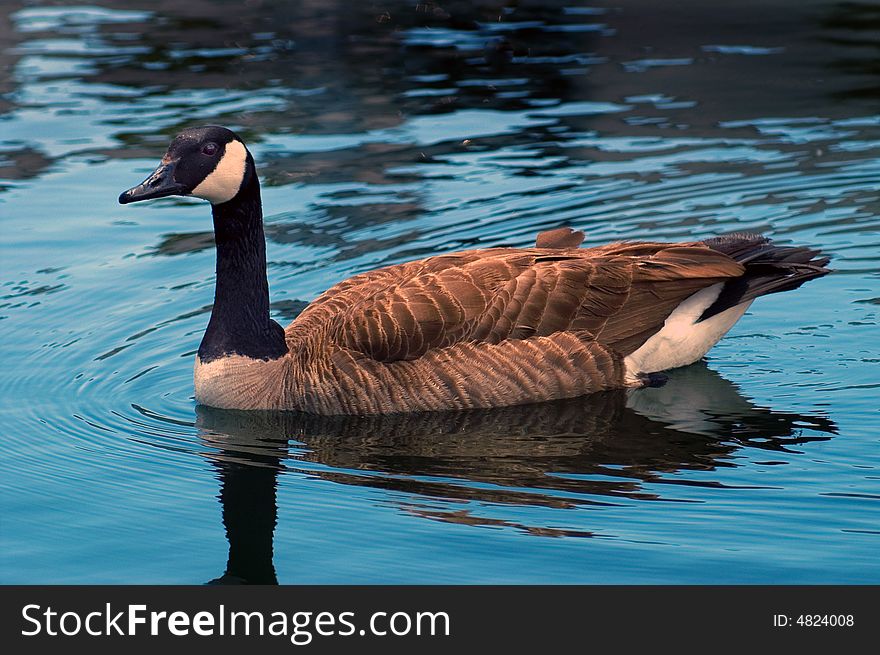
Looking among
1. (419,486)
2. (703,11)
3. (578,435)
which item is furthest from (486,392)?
(703,11)

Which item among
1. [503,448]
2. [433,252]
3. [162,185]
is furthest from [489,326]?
[433,252]

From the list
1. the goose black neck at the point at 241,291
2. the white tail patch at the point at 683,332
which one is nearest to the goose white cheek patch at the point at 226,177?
the goose black neck at the point at 241,291

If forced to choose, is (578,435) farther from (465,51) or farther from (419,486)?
(465,51)

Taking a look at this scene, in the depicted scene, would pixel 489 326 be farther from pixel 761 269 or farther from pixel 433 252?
pixel 433 252

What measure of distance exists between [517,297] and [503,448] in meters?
1.38

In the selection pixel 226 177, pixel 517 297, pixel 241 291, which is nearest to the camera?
pixel 226 177

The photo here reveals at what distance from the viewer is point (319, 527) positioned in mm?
8984

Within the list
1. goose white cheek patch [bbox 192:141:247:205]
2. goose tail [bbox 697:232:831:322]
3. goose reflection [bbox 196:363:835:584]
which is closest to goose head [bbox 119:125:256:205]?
goose white cheek patch [bbox 192:141:247:205]

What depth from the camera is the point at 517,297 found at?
11.1 metres

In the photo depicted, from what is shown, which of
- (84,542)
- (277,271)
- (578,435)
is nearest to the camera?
(84,542)

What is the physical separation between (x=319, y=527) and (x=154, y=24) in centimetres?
1859

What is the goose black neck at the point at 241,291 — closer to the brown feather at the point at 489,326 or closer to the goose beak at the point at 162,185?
the brown feather at the point at 489,326

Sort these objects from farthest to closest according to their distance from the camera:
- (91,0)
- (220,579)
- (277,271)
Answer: (91,0) → (277,271) → (220,579)

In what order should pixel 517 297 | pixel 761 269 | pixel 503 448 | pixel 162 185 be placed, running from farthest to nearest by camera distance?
pixel 761 269, pixel 517 297, pixel 162 185, pixel 503 448
